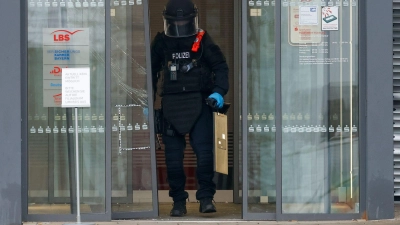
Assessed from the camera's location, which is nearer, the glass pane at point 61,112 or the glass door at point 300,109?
the glass pane at point 61,112

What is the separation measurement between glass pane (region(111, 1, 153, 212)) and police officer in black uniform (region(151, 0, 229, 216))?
1.05 feet

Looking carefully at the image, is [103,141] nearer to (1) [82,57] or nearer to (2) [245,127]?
(1) [82,57]

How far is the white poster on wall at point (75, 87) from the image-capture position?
27.9ft

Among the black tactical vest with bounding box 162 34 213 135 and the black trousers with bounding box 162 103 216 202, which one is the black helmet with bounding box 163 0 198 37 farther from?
the black trousers with bounding box 162 103 216 202

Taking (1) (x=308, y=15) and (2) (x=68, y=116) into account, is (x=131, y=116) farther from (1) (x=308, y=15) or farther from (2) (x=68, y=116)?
(1) (x=308, y=15)

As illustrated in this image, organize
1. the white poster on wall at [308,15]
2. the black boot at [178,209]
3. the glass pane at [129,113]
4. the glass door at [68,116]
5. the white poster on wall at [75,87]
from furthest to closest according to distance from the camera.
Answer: the black boot at [178,209] < the glass pane at [129,113] < the white poster on wall at [308,15] < the glass door at [68,116] < the white poster on wall at [75,87]

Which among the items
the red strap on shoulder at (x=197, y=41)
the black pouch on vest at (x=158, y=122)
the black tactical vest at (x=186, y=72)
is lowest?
the black pouch on vest at (x=158, y=122)

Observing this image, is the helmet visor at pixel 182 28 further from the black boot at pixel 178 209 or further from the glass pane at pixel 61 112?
the black boot at pixel 178 209

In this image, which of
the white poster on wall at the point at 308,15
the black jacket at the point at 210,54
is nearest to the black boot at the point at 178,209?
the black jacket at the point at 210,54

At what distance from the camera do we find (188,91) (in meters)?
9.78

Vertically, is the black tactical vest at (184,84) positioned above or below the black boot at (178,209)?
above

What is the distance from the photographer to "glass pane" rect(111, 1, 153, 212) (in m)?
9.52

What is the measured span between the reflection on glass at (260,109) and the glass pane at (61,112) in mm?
1677

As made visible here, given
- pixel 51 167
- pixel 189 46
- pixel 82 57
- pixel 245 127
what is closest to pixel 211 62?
pixel 189 46
